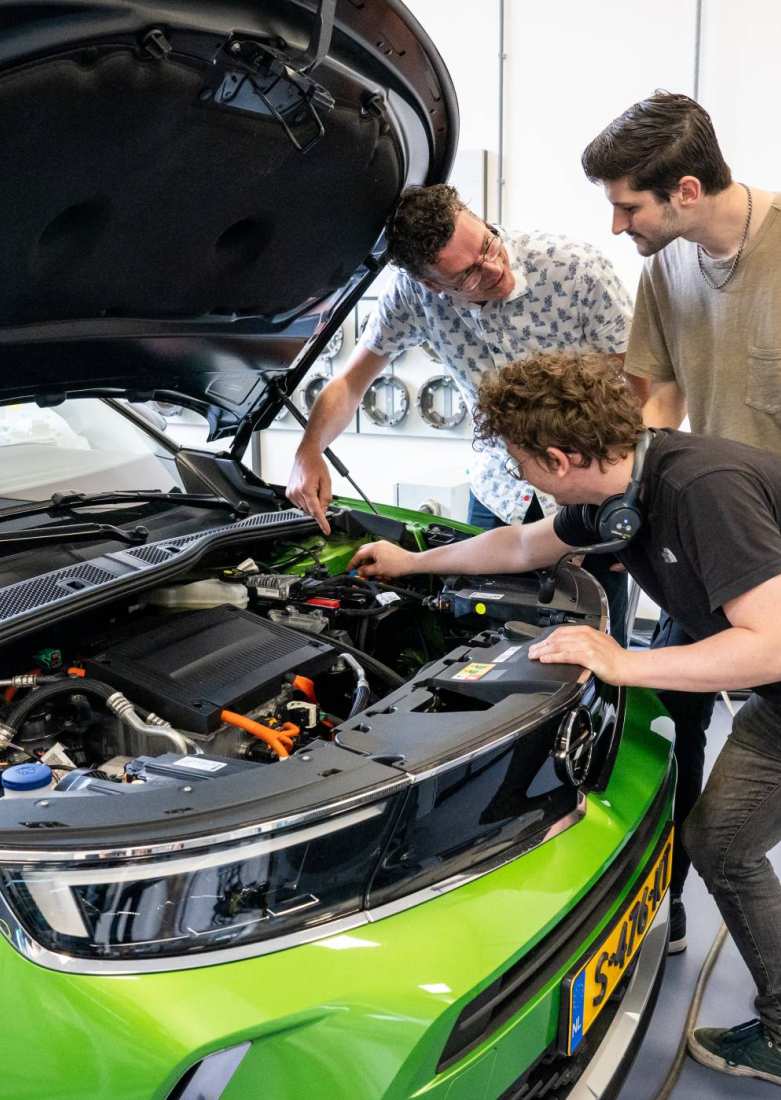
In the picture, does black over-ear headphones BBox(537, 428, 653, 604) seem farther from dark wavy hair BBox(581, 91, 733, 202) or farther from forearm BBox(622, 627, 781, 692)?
dark wavy hair BBox(581, 91, 733, 202)

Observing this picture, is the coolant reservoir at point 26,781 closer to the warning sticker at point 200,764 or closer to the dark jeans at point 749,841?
the warning sticker at point 200,764

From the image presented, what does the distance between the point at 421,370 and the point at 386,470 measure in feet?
1.98

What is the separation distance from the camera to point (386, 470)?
5172 mm

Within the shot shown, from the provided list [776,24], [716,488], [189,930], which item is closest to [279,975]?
[189,930]

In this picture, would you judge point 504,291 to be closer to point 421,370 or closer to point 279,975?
point 279,975

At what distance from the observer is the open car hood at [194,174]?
4.40 feet

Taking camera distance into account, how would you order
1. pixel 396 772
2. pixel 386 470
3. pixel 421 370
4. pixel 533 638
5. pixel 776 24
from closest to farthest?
pixel 396 772
pixel 533 638
pixel 776 24
pixel 421 370
pixel 386 470

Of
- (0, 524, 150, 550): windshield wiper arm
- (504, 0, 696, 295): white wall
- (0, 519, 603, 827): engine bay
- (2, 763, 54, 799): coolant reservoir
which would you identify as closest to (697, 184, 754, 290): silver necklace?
(0, 519, 603, 827): engine bay

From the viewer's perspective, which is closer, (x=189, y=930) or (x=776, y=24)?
(x=189, y=930)

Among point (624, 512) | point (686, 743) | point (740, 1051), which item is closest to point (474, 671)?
point (624, 512)

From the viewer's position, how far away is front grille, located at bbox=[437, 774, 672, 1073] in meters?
1.12

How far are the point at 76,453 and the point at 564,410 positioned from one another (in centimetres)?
139

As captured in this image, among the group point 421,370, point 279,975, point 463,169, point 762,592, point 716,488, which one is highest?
point 463,169

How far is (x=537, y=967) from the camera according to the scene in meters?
1.22
